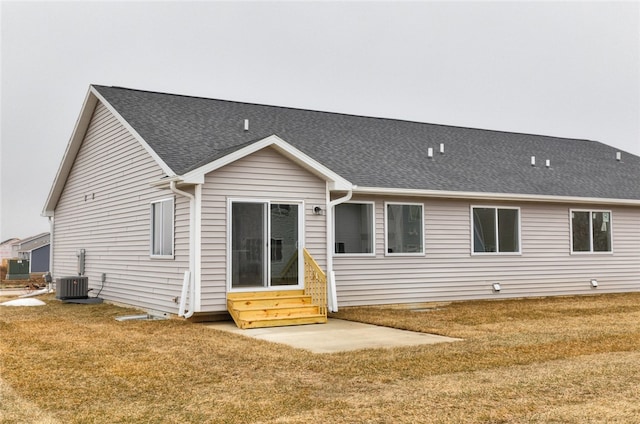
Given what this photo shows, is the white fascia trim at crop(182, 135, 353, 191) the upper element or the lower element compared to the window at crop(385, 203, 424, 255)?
upper

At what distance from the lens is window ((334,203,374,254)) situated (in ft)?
44.5

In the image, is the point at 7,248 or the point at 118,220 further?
the point at 7,248

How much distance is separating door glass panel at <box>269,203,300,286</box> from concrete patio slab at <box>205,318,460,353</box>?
1.27m

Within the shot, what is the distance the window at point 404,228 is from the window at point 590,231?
195 inches

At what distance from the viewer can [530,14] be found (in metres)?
18.7

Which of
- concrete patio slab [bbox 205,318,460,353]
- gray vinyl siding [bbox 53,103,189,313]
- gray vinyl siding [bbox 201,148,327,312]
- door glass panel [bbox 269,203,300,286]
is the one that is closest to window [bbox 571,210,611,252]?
gray vinyl siding [bbox 201,148,327,312]

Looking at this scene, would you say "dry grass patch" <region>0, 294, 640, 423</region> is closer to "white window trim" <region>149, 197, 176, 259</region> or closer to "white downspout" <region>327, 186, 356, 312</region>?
"white window trim" <region>149, 197, 176, 259</region>

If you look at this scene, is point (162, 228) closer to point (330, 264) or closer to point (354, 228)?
point (330, 264)

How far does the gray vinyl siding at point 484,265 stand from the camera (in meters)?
13.9

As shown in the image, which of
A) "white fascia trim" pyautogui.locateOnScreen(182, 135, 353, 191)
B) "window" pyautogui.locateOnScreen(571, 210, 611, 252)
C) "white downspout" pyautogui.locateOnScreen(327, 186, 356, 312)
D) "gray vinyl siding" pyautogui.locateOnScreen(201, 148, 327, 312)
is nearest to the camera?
"white fascia trim" pyautogui.locateOnScreen(182, 135, 353, 191)

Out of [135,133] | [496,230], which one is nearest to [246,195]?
[135,133]

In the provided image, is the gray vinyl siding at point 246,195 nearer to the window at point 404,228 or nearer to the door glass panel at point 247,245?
the door glass panel at point 247,245

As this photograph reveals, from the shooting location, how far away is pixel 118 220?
14977 mm

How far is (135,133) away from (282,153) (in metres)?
3.48
